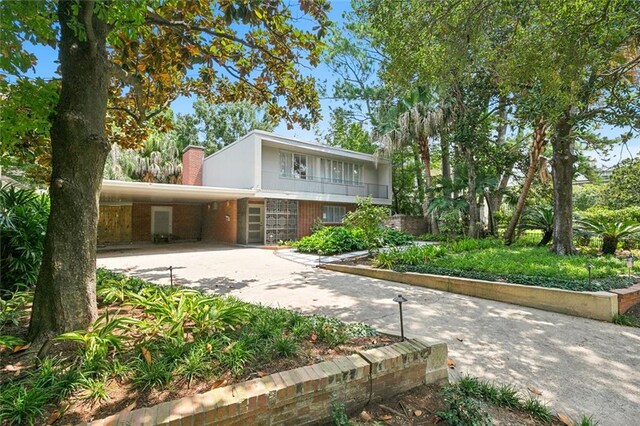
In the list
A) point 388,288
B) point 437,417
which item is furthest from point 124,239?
point 437,417

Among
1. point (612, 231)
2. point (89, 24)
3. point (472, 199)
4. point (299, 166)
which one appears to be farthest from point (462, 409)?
point (299, 166)

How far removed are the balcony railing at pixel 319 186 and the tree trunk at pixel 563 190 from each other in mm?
8255

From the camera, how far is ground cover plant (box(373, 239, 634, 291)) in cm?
546

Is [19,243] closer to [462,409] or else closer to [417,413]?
[417,413]

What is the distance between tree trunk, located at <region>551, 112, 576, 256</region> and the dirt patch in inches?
326

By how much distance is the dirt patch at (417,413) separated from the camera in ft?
7.29

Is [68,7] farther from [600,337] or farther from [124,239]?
[124,239]

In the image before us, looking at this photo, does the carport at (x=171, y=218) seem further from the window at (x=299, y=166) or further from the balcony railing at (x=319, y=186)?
the window at (x=299, y=166)

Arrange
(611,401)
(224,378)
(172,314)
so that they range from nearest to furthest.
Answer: (224,378) < (611,401) < (172,314)

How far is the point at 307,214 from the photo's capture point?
1645 cm

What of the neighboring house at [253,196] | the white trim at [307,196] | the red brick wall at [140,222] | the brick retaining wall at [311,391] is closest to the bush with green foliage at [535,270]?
the brick retaining wall at [311,391]

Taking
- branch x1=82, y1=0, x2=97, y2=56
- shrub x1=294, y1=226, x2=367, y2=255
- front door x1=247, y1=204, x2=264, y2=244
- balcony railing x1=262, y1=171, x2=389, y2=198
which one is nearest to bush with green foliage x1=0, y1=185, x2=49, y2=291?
branch x1=82, y1=0, x2=97, y2=56

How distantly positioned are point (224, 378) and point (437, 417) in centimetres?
161

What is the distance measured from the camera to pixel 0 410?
1.77 metres
